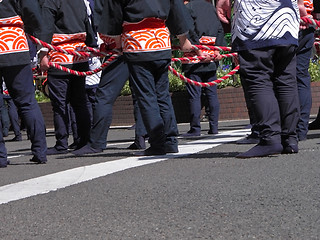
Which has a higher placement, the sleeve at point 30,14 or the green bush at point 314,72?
the sleeve at point 30,14

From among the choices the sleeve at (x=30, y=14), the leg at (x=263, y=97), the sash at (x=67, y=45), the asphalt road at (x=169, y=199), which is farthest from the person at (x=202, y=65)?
the leg at (x=263, y=97)

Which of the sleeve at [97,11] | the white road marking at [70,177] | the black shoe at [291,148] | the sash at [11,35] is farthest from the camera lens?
the sleeve at [97,11]

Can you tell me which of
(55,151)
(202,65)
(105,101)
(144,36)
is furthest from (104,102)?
(202,65)

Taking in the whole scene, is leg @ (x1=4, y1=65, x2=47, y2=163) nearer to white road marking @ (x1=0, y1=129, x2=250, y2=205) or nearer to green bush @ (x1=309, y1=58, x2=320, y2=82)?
white road marking @ (x1=0, y1=129, x2=250, y2=205)

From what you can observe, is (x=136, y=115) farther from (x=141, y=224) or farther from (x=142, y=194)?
(x=141, y=224)

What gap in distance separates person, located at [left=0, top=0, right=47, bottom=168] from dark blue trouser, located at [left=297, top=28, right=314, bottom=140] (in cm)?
254

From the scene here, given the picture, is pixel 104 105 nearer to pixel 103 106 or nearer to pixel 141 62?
pixel 103 106

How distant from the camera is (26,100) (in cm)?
726

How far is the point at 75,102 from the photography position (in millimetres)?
9008

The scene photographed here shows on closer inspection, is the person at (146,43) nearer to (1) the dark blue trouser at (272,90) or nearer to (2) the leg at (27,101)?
(2) the leg at (27,101)

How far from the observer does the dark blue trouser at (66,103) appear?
888 centimetres

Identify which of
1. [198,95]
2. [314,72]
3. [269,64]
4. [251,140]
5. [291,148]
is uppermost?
[269,64]

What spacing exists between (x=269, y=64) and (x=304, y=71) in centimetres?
195

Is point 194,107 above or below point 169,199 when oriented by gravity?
below
